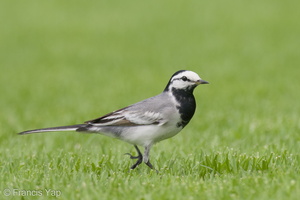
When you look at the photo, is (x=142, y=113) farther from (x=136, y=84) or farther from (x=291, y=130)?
(x=136, y=84)

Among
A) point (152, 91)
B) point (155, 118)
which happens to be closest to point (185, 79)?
point (155, 118)

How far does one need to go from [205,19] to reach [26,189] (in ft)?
70.4

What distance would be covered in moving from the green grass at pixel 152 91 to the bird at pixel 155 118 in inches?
15.6

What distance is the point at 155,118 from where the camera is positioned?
21.2ft

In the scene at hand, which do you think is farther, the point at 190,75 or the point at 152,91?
the point at 152,91

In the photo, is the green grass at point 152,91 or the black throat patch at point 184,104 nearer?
the green grass at point 152,91

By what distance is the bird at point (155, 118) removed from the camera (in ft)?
21.3

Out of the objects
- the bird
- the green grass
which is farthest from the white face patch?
the green grass

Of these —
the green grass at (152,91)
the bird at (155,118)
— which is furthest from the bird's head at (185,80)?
the green grass at (152,91)

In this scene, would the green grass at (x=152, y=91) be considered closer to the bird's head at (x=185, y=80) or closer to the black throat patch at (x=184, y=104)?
the black throat patch at (x=184, y=104)

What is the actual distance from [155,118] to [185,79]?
0.61 metres

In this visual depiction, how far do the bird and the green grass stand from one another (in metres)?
0.40

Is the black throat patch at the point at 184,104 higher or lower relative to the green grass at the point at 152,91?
higher

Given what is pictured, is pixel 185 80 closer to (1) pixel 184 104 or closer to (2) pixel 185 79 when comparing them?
(2) pixel 185 79
